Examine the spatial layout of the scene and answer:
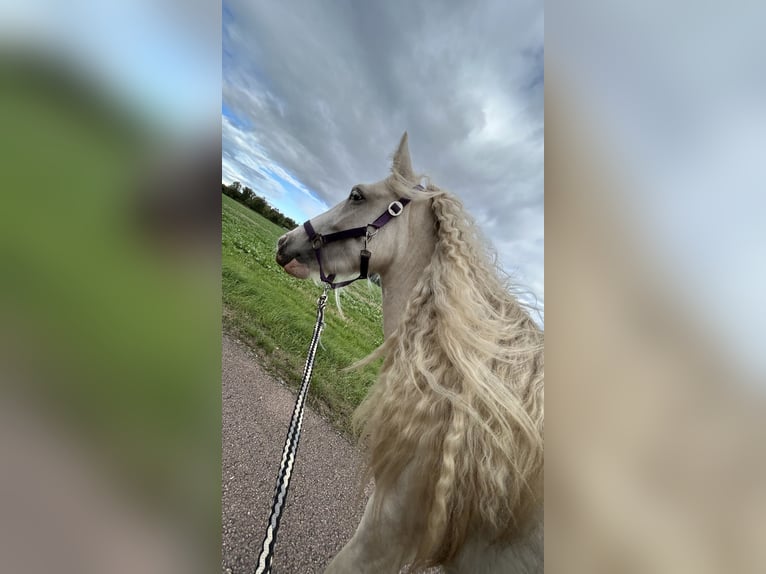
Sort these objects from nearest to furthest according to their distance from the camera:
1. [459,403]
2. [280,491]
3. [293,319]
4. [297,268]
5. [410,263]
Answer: [280,491]
[459,403]
[410,263]
[297,268]
[293,319]

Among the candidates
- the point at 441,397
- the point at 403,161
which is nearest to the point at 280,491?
the point at 441,397

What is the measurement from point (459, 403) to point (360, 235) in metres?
0.52

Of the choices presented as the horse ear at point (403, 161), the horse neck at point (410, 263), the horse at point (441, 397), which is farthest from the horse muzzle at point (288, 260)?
the horse ear at point (403, 161)

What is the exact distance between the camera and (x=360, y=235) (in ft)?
3.48

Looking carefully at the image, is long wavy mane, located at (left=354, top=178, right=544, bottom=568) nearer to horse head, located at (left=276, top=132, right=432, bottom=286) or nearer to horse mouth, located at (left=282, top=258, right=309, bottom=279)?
horse head, located at (left=276, top=132, right=432, bottom=286)

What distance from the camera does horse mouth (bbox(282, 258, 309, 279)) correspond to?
116 cm

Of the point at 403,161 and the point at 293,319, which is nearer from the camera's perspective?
the point at 403,161

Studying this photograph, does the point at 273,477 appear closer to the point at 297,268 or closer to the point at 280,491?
the point at 280,491

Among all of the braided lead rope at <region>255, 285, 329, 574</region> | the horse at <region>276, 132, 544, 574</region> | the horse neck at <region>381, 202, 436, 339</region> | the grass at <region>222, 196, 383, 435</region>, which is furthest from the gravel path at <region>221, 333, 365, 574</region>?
the horse neck at <region>381, 202, 436, 339</region>
